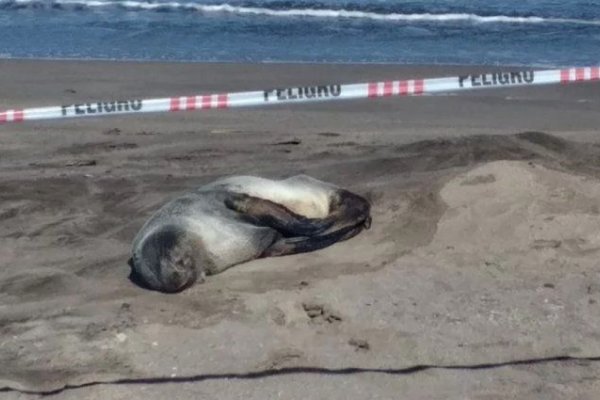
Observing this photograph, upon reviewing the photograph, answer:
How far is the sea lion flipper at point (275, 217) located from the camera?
7.26 metres

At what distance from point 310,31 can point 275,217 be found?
493 inches

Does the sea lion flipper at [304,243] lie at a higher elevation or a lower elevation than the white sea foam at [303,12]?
lower

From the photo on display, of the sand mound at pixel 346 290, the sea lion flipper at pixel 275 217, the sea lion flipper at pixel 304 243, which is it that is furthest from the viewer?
the sea lion flipper at pixel 275 217

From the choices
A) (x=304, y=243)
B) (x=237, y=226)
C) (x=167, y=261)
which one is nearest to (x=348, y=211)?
(x=304, y=243)

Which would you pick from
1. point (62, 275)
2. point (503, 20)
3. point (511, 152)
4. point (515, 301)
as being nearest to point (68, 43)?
point (503, 20)

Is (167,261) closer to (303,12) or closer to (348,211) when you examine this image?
(348,211)

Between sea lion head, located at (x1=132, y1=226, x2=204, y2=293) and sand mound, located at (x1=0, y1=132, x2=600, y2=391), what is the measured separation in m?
0.10

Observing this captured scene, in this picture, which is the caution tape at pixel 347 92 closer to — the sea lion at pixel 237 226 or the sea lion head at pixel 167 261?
the sea lion at pixel 237 226

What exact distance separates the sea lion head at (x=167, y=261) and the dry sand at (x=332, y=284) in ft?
0.34

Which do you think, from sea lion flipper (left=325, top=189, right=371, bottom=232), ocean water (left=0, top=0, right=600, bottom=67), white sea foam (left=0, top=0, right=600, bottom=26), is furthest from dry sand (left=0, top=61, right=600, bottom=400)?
white sea foam (left=0, top=0, right=600, bottom=26)

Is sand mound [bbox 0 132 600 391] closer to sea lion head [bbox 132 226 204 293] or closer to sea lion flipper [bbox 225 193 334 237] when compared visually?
sea lion head [bbox 132 226 204 293]

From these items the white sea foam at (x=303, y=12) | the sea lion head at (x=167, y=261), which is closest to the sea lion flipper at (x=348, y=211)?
the sea lion head at (x=167, y=261)

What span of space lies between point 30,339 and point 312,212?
2.27 m

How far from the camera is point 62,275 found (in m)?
6.95
